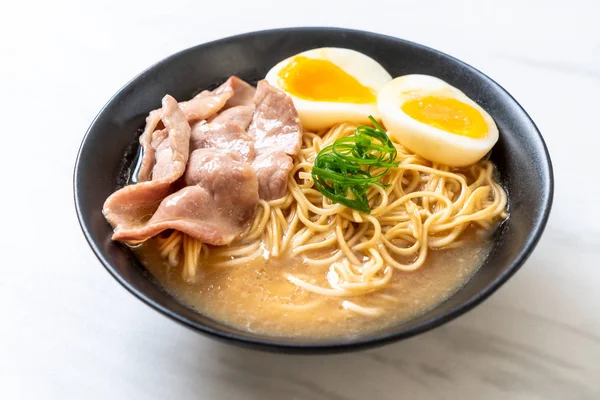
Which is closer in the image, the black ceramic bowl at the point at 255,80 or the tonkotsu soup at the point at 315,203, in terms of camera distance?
the black ceramic bowl at the point at 255,80

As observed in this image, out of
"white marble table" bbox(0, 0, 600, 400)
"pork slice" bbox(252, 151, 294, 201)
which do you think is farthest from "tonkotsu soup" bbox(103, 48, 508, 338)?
"white marble table" bbox(0, 0, 600, 400)

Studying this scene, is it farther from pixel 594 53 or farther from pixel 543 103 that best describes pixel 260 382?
pixel 594 53

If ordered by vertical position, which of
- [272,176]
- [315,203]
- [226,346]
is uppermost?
[272,176]

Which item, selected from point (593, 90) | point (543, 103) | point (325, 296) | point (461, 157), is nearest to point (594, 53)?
point (593, 90)

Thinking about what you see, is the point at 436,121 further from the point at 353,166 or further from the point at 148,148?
the point at 148,148

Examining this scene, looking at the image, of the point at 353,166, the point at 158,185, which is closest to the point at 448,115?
the point at 353,166

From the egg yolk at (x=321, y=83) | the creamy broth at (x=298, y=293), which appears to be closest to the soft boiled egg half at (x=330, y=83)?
the egg yolk at (x=321, y=83)

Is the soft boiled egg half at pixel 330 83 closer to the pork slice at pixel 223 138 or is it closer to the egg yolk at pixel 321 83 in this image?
the egg yolk at pixel 321 83
